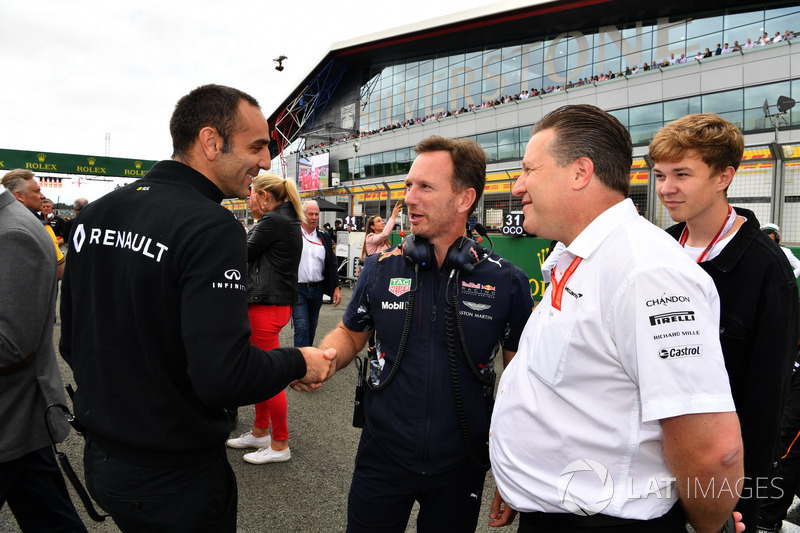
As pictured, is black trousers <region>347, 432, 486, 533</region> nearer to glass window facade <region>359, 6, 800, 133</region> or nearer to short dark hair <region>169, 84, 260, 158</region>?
short dark hair <region>169, 84, 260, 158</region>

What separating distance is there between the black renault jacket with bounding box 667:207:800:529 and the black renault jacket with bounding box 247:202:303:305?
125 inches

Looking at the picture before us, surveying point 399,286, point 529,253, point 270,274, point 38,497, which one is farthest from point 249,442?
point 529,253

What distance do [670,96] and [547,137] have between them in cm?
2874

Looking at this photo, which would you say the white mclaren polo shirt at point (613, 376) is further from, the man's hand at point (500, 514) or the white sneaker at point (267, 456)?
the white sneaker at point (267, 456)

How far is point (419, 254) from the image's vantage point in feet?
6.59

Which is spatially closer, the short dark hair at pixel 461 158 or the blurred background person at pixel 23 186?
the short dark hair at pixel 461 158

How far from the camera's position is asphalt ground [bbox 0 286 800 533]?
2.99 meters

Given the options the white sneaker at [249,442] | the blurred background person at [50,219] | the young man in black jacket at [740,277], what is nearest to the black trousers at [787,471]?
the young man in black jacket at [740,277]

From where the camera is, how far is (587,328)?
125 cm

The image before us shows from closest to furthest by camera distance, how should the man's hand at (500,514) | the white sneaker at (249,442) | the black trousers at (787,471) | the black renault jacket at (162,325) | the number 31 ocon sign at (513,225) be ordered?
the black renault jacket at (162,325) < the man's hand at (500,514) < the black trousers at (787,471) < the white sneaker at (249,442) < the number 31 ocon sign at (513,225)

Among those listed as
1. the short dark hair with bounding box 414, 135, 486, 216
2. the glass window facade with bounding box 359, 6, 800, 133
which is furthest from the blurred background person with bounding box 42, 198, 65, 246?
the glass window facade with bounding box 359, 6, 800, 133

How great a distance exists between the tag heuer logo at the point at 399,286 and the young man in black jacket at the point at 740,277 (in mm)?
1157

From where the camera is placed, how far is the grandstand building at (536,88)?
11.0m

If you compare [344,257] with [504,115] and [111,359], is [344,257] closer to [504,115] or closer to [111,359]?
[111,359]
